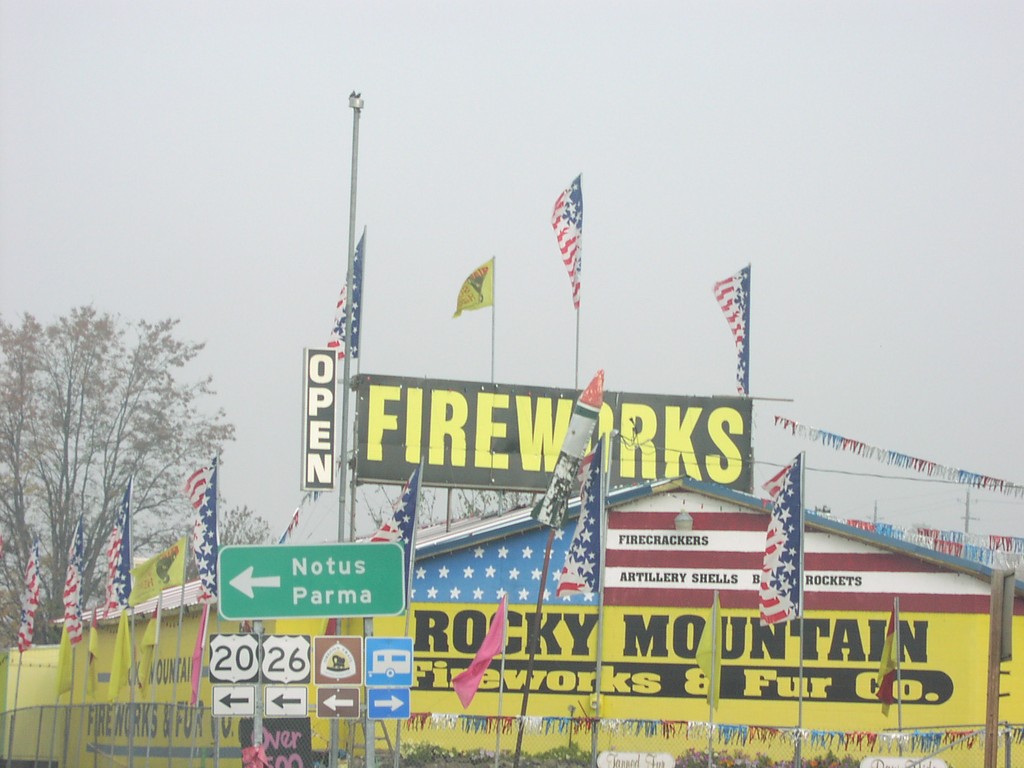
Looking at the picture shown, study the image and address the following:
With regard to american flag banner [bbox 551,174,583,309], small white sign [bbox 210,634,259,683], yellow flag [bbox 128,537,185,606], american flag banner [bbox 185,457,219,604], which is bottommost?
small white sign [bbox 210,634,259,683]

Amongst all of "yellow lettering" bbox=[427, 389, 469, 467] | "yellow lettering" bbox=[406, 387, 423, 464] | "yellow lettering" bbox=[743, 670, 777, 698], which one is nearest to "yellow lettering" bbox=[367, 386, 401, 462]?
"yellow lettering" bbox=[406, 387, 423, 464]

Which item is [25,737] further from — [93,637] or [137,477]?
[137,477]

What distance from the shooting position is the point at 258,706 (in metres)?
14.5

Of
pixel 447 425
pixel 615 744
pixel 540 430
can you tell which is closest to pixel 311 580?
pixel 615 744

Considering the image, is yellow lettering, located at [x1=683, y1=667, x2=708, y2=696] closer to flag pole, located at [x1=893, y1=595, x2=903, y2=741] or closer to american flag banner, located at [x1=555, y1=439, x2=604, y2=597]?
flag pole, located at [x1=893, y1=595, x2=903, y2=741]

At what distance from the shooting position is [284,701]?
14719mm

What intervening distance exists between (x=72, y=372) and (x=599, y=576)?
3356 centimetres

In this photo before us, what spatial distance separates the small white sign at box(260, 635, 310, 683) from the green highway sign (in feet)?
1.06

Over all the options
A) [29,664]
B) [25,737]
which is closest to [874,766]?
[25,737]

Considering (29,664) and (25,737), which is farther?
(29,664)

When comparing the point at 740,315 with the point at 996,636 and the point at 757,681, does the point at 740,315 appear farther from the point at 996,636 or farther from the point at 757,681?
the point at 996,636

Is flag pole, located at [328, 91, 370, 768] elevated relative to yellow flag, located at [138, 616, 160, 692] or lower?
elevated

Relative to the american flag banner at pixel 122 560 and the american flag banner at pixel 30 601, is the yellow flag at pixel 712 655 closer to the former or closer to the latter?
the american flag banner at pixel 122 560

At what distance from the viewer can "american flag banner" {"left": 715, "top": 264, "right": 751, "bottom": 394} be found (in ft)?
112
